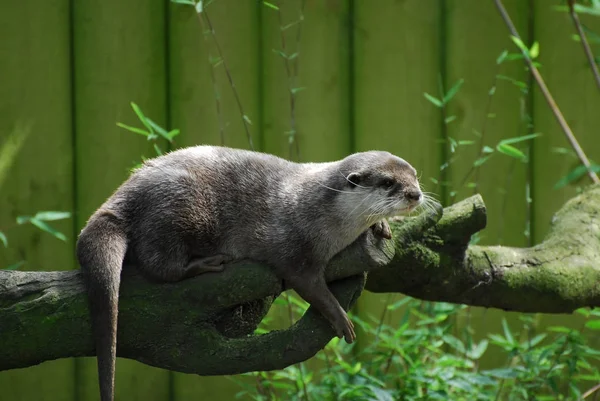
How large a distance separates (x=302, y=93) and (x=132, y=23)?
0.91 m

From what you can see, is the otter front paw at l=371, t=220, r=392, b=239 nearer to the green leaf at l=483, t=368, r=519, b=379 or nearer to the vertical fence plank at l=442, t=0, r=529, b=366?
the green leaf at l=483, t=368, r=519, b=379

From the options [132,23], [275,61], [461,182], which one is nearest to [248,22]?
[275,61]

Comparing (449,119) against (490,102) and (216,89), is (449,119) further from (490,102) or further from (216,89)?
(216,89)

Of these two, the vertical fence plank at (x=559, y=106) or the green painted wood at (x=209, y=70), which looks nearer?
the green painted wood at (x=209, y=70)

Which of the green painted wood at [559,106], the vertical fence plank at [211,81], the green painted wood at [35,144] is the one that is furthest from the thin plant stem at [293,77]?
the green painted wood at [559,106]

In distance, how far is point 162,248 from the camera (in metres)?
2.57

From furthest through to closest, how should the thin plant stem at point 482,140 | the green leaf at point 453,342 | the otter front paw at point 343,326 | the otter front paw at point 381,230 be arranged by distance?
1. the thin plant stem at point 482,140
2. the green leaf at point 453,342
3. the otter front paw at point 381,230
4. the otter front paw at point 343,326

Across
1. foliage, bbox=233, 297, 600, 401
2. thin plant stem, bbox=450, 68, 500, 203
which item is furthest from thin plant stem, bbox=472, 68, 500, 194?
foliage, bbox=233, 297, 600, 401

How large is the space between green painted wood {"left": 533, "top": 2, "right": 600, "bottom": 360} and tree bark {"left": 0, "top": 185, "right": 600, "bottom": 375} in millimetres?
1458

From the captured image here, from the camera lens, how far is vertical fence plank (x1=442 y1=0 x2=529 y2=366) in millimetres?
4367

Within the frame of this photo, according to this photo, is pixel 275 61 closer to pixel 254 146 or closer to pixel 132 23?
pixel 254 146

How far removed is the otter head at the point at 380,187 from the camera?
270cm

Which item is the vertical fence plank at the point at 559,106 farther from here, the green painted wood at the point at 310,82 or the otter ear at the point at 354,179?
the otter ear at the point at 354,179

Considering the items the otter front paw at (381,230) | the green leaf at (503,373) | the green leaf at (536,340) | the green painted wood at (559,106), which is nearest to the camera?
the otter front paw at (381,230)
